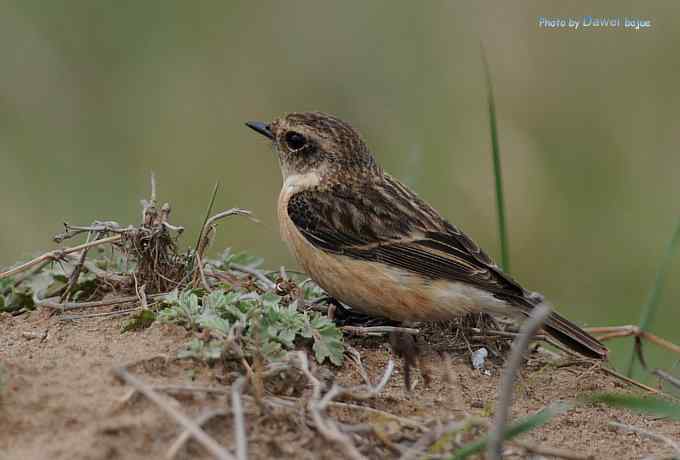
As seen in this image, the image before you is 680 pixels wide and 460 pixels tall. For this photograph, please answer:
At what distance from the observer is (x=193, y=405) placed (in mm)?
4379

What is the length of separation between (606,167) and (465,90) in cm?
194

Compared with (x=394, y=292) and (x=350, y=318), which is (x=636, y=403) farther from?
(x=350, y=318)

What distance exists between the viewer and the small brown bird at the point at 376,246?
21.3 ft

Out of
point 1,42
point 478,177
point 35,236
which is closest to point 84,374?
point 35,236

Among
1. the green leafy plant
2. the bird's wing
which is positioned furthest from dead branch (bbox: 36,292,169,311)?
the bird's wing

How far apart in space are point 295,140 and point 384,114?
453 cm

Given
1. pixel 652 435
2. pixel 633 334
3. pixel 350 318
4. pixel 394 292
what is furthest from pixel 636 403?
pixel 350 318

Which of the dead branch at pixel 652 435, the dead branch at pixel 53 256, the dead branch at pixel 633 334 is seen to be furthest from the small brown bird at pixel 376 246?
the dead branch at pixel 53 256

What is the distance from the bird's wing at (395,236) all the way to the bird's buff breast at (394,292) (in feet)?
0.19

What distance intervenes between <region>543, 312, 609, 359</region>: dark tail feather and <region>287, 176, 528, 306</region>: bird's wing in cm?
31

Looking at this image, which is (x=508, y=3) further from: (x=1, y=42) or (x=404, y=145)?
(x=1, y=42)

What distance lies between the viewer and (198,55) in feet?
41.0

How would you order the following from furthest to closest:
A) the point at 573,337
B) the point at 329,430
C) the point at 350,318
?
1. the point at 350,318
2. the point at 573,337
3. the point at 329,430

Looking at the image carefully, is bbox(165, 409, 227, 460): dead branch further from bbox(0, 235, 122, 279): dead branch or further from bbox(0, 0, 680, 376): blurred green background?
bbox(0, 0, 680, 376): blurred green background
